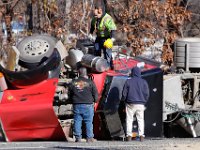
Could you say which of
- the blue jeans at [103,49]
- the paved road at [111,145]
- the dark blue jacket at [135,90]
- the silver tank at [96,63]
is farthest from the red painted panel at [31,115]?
the dark blue jacket at [135,90]

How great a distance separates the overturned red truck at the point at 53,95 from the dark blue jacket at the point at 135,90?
1.36 feet

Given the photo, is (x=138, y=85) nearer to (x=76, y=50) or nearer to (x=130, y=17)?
(x=76, y=50)

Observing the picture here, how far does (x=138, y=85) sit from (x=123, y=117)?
0.87 meters

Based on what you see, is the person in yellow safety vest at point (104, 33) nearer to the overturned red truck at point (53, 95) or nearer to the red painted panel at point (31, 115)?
the overturned red truck at point (53, 95)

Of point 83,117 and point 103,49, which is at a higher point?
point 103,49

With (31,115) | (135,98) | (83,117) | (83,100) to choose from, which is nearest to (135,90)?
(135,98)

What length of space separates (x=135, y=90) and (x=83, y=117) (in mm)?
1119

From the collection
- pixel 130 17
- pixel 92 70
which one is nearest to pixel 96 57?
pixel 92 70

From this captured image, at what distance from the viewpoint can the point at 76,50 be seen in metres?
15.1

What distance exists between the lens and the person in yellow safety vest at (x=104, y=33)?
14.9m

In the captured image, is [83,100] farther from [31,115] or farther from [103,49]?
[103,49]

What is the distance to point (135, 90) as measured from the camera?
13773 mm

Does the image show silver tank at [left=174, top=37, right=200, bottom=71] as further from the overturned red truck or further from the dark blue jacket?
the dark blue jacket

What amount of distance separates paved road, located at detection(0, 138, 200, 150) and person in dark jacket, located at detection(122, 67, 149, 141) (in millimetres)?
361
